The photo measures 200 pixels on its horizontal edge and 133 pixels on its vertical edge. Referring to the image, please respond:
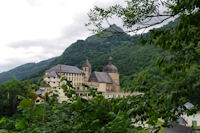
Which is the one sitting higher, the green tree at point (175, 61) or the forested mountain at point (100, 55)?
the forested mountain at point (100, 55)

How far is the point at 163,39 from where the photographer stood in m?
3.02

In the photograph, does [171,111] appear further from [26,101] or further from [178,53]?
[26,101]

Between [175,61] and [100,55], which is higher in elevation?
[100,55]

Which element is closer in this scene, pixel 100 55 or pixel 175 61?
pixel 175 61

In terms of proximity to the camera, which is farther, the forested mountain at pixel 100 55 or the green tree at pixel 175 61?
the forested mountain at pixel 100 55

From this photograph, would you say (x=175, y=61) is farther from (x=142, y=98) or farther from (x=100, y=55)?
(x=100, y=55)

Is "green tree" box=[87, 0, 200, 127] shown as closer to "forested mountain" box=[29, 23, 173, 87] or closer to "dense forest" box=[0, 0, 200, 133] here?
"dense forest" box=[0, 0, 200, 133]

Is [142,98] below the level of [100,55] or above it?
below

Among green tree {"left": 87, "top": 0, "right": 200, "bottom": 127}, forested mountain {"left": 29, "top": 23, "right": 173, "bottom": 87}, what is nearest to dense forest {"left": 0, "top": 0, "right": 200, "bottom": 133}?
green tree {"left": 87, "top": 0, "right": 200, "bottom": 127}

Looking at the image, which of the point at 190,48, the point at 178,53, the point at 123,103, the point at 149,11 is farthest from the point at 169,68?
the point at 149,11

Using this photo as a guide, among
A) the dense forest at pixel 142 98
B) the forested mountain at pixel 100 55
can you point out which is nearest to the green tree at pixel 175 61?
the dense forest at pixel 142 98

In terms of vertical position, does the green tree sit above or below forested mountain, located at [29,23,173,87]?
below

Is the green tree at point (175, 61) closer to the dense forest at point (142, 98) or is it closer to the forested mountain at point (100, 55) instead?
the dense forest at point (142, 98)

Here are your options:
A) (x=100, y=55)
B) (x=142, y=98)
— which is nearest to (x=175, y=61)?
(x=142, y=98)
